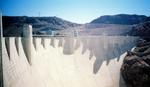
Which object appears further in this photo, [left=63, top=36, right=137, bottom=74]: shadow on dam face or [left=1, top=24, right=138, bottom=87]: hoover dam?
[left=63, top=36, right=137, bottom=74]: shadow on dam face

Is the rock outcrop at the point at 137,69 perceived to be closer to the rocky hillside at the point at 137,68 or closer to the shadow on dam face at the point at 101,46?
the rocky hillside at the point at 137,68

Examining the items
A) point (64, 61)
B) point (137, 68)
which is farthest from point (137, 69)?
point (64, 61)

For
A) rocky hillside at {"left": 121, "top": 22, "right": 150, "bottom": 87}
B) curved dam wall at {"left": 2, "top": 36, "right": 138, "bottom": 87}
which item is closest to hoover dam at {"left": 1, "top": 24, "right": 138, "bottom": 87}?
curved dam wall at {"left": 2, "top": 36, "right": 138, "bottom": 87}

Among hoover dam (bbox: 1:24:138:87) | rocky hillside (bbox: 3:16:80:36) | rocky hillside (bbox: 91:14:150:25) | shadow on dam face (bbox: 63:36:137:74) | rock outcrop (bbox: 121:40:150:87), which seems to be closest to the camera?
hoover dam (bbox: 1:24:138:87)

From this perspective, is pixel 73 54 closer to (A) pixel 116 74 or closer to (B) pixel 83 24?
(A) pixel 116 74

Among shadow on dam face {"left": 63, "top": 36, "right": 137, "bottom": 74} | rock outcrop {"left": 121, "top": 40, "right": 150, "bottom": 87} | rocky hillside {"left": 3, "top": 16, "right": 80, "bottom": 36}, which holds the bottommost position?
rock outcrop {"left": 121, "top": 40, "right": 150, "bottom": 87}

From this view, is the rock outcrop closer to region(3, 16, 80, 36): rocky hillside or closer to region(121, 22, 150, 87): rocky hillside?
region(121, 22, 150, 87): rocky hillside
